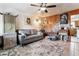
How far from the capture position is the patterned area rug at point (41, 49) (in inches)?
77.7

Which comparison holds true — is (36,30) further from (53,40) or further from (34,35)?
(53,40)

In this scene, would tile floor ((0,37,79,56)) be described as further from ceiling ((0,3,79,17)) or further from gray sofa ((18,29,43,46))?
ceiling ((0,3,79,17))

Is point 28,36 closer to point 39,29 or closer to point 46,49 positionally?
point 39,29

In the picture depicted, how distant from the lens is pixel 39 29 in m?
2.04

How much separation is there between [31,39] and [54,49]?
0.47 meters

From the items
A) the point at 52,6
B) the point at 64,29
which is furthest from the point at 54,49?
the point at 52,6

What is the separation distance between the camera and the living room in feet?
6.36

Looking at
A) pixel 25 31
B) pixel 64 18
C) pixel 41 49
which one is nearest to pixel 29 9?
pixel 25 31

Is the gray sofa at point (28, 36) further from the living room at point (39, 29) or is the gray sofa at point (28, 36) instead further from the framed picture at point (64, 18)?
the framed picture at point (64, 18)

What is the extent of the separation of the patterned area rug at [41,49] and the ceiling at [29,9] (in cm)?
54

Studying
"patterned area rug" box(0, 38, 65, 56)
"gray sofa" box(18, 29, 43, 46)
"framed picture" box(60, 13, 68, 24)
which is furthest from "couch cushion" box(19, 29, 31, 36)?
"framed picture" box(60, 13, 68, 24)

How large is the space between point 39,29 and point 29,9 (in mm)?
420

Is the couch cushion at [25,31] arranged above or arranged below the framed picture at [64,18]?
below

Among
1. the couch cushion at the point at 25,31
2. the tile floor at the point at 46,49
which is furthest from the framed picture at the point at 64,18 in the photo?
the couch cushion at the point at 25,31
